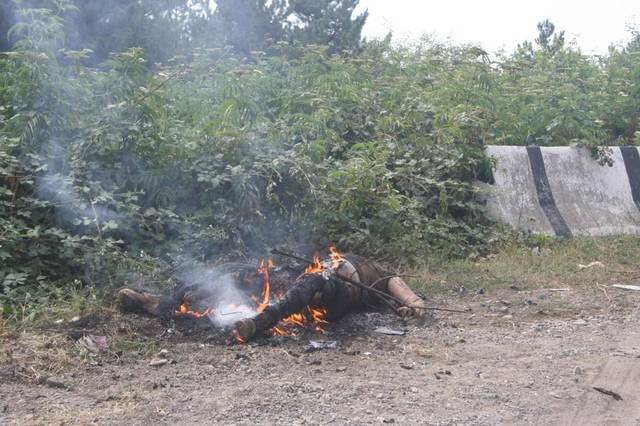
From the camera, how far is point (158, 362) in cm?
414

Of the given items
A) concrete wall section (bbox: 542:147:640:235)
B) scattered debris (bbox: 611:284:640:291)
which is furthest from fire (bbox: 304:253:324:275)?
concrete wall section (bbox: 542:147:640:235)

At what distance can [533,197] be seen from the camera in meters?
8.21

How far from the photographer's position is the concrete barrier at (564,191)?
25.9 ft

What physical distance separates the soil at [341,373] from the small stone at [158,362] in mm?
12

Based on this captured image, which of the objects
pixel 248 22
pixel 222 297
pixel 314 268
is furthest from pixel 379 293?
pixel 248 22

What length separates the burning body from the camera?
15.3ft

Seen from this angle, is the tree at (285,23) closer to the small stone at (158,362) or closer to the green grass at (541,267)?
the green grass at (541,267)

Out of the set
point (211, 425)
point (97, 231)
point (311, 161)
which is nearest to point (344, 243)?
point (311, 161)

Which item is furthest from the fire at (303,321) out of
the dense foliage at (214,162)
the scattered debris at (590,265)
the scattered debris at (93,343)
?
the scattered debris at (590,265)

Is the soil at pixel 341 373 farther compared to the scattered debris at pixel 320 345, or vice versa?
the scattered debris at pixel 320 345

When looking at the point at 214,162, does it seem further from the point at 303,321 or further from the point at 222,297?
the point at 303,321

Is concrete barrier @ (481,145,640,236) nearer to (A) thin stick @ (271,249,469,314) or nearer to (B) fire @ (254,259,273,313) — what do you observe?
(A) thin stick @ (271,249,469,314)

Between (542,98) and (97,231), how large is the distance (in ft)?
21.1

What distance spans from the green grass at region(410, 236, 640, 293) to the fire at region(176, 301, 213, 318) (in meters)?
1.93
